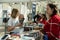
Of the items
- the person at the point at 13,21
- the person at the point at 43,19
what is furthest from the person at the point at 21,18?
the person at the point at 43,19

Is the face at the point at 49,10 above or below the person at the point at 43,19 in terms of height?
above

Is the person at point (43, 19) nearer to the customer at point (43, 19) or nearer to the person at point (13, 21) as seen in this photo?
the customer at point (43, 19)

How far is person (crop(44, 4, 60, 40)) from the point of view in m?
1.04

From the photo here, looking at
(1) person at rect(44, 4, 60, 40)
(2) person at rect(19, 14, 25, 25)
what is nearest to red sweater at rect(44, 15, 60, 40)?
(1) person at rect(44, 4, 60, 40)

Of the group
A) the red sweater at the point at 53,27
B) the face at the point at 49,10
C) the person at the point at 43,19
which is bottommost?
the red sweater at the point at 53,27

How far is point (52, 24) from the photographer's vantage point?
3.48 feet

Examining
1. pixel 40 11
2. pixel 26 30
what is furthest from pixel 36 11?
pixel 26 30

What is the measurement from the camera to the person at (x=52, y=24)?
1045mm

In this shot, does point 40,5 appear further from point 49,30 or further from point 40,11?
point 49,30

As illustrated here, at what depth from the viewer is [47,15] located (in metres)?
1.07

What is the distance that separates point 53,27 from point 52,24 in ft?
0.07

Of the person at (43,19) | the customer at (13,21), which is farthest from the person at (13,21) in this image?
the person at (43,19)

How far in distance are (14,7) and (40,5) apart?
0.18 meters

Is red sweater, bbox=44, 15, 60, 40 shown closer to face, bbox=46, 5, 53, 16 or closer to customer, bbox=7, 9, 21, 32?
face, bbox=46, 5, 53, 16
